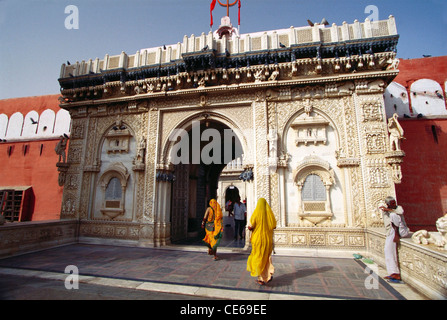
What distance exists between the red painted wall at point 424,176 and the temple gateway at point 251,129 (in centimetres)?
222

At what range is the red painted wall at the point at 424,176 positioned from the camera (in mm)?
7484

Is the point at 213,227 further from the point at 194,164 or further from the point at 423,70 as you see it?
the point at 423,70

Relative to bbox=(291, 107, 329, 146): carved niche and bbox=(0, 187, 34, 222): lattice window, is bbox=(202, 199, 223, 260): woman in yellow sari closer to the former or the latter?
bbox=(291, 107, 329, 146): carved niche

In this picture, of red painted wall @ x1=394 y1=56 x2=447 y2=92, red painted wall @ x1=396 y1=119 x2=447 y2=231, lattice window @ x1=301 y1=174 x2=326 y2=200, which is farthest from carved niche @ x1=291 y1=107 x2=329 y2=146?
red painted wall @ x1=394 y1=56 x2=447 y2=92

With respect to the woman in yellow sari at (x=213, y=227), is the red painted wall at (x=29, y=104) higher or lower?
higher

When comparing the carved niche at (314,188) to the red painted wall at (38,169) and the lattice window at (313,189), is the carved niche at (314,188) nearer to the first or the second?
the lattice window at (313,189)

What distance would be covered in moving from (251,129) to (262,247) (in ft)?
13.9

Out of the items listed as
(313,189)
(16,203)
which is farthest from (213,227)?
(16,203)

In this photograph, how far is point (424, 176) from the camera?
7668 millimetres

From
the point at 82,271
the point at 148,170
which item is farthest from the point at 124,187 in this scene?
the point at 82,271

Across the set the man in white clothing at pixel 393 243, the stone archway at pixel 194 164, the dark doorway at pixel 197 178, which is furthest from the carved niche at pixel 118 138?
the man in white clothing at pixel 393 243

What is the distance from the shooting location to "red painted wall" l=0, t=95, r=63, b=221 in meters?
10.5

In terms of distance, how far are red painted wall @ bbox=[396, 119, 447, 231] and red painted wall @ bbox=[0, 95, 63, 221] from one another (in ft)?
46.3
